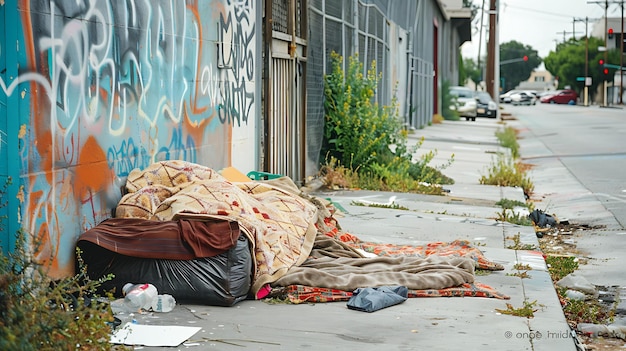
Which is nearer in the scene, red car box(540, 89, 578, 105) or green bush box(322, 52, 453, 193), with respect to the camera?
green bush box(322, 52, 453, 193)

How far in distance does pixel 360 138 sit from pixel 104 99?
7570mm

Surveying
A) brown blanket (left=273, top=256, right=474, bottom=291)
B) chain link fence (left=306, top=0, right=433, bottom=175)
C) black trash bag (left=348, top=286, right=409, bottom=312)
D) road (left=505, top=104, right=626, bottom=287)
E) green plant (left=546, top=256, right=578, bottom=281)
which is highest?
chain link fence (left=306, top=0, right=433, bottom=175)

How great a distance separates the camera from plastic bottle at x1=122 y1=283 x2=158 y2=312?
18.7 feet

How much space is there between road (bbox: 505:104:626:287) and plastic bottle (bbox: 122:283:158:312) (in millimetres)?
3872

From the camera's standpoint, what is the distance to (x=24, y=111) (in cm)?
541

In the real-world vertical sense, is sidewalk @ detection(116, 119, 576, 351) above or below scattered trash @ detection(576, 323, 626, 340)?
above

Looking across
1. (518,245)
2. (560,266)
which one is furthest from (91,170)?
(518,245)

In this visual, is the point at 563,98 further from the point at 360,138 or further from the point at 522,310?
the point at 522,310

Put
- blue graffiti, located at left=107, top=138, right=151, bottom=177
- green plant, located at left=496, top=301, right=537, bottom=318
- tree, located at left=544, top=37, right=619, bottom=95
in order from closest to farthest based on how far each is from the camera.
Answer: green plant, located at left=496, top=301, right=537, bottom=318
blue graffiti, located at left=107, top=138, right=151, bottom=177
tree, located at left=544, top=37, right=619, bottom=95

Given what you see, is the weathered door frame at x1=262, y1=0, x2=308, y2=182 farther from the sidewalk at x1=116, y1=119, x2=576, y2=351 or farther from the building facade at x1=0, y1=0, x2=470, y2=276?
the sidewalk at x1=116, y1=119, x2=576, y2=351

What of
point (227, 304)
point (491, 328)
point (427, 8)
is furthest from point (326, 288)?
point (427, 8)

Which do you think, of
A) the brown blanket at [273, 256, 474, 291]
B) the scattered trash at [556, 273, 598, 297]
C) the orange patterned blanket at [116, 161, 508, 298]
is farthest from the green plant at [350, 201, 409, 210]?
the brown blanket at [273, 256, 474, 291]

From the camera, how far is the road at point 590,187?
884 centimetres

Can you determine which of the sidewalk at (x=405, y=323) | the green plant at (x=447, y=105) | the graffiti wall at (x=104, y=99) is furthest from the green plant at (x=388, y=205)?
the green plant at (x=447, y=105)
